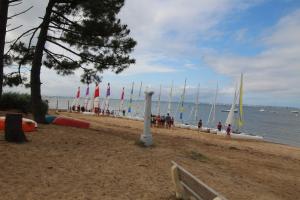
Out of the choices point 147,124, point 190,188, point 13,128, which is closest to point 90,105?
point 147,124

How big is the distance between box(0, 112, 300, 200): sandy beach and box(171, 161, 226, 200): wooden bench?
520mm

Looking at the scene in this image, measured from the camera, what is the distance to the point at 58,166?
9.48 meters

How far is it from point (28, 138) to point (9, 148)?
71.2 inches

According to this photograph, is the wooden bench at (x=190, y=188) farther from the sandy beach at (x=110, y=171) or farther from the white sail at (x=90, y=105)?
the white sail at (x=90, y=105)

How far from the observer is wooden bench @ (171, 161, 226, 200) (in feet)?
18.8

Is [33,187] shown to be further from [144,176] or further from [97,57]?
[97,57]

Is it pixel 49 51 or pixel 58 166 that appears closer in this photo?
pixel 58 166

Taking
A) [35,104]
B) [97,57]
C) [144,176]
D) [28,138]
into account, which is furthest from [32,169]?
[97,57]

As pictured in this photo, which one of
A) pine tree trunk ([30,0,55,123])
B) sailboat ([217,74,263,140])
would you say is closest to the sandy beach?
pine tree trunk ([30,0,55,123])

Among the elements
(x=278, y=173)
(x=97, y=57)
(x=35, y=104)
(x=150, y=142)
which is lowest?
(x=278, y=173)

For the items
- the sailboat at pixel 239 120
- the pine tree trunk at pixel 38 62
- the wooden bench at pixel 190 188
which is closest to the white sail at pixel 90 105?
the sailboat at pixel 239 120

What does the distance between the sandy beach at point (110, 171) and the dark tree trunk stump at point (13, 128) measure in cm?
49

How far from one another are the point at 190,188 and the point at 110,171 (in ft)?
10.6

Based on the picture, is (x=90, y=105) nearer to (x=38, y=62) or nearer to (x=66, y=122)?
(x=66, y=122)
